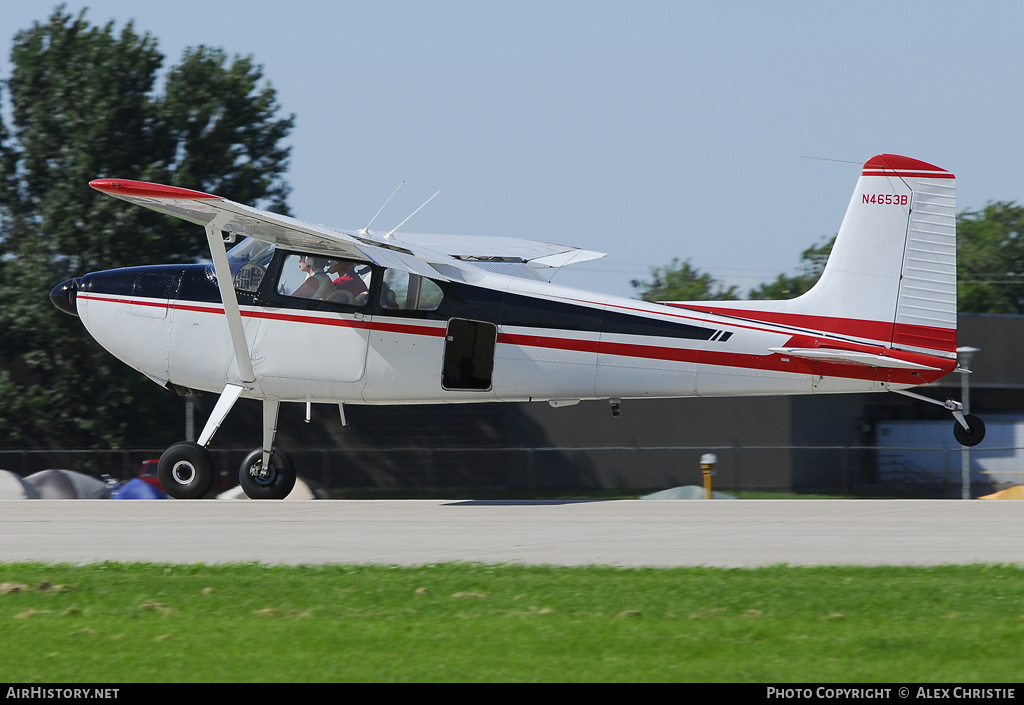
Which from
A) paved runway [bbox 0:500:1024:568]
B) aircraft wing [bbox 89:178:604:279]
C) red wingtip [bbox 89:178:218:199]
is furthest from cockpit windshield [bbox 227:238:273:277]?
paved runway [bbox 0:500:1024:568]

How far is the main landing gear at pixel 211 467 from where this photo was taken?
13586 millimetres

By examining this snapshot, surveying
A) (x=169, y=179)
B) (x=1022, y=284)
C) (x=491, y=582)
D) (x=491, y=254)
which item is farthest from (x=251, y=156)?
(x=1022, y=284)

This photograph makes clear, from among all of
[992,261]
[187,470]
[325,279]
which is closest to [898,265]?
[325,279]

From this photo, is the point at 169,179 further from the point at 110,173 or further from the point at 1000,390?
the point at 1000,390

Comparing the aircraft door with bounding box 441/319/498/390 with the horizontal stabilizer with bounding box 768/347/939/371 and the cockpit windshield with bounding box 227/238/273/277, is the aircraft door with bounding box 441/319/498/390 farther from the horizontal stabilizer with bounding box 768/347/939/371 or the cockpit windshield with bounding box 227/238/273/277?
the horizontal stabilizer with bounding box 768/347/939/371

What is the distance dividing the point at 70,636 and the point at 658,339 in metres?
7.90

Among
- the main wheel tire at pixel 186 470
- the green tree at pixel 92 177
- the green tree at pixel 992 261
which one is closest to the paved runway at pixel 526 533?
the main wheel tire at pixel 186 470

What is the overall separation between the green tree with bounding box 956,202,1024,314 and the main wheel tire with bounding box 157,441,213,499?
181ft

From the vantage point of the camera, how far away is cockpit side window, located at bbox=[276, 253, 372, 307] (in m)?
13.2

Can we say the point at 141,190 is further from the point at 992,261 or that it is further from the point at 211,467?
the point at 992,261

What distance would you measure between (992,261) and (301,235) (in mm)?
73837

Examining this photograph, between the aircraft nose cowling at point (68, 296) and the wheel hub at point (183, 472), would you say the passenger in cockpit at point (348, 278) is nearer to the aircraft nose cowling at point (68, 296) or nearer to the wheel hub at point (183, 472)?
the wheel hub at point (183, 472)

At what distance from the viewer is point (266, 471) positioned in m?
14.0

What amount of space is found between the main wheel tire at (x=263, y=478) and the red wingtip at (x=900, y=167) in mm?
7564
